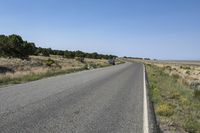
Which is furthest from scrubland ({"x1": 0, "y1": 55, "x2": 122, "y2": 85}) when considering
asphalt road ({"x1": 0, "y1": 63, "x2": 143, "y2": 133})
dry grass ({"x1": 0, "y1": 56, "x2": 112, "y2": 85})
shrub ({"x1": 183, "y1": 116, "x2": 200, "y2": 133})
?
shrub ({"x1": 183, "y1": 116, "x2": 200, "y2": 133})

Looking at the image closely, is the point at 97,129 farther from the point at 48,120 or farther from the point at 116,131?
the point at 48,120

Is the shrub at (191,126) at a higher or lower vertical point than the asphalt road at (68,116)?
lower

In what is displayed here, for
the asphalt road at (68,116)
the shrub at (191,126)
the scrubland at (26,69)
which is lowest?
the scrubland at (26,69)

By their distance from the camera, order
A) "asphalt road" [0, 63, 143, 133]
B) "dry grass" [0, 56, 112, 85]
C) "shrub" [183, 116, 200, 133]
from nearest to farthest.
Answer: "asphalt road" [0, 63, 143, 133] < "shrub" [183, 116, 200, 133] < "dry grass" [0, 56, 112, 85]

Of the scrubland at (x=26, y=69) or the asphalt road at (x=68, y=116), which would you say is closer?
the asphalt road at (x=68, y=116)

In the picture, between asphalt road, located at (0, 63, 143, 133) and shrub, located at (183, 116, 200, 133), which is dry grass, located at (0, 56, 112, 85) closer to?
asphalt road, located at (0, 63, 143, 133)

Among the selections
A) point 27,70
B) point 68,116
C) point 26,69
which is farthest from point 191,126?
point 26,69

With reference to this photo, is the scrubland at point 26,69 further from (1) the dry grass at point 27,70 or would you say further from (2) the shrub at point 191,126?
(2) the shrub at point 191,126

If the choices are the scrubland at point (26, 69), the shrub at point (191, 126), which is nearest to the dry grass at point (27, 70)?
the scrubland at point (26, 69)

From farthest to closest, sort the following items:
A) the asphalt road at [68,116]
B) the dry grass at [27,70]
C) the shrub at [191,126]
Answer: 1. the dry grass at [27,70]
2. the shrub at [191,126]
3. the asphalt road at [68,116]

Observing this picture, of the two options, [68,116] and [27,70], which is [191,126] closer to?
[68,116]

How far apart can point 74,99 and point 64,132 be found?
19.7 feet

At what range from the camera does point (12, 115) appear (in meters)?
9.18

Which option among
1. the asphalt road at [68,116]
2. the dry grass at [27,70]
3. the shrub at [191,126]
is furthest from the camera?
the dry grass at [27,70]
